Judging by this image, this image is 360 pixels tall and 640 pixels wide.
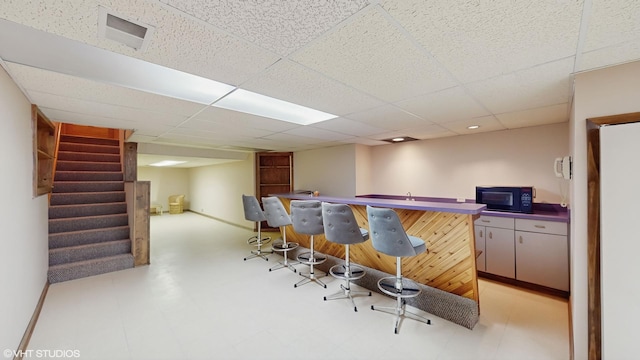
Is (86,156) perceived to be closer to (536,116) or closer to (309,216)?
(309,216)

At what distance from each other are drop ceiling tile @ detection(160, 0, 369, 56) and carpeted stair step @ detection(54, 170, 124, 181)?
5.74 m

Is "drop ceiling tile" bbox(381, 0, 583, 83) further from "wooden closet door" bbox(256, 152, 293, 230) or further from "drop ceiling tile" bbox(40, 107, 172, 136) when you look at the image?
"wooden closet door" bbox(256, 152, 293, 230)

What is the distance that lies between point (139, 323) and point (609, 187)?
12.9 ft

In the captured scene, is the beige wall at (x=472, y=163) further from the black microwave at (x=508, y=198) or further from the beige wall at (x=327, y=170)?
the beige wall at (x=327, y=170)

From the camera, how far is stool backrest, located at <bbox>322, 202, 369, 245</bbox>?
2658mm

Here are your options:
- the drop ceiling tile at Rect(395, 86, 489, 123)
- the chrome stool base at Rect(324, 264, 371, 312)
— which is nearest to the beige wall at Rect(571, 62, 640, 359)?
the drop ceiling tile at Rect(395, 86, 489, 123)

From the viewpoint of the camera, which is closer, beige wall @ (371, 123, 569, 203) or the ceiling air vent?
the ceiling air vent

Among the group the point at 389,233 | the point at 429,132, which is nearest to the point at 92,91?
the point at 389,233

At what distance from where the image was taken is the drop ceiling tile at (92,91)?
1.80 meters

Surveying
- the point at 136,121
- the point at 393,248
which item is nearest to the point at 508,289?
the point at 393,248

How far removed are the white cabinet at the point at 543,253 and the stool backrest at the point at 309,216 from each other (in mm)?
2522

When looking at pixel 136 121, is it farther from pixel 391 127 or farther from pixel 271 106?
pixel 391 127

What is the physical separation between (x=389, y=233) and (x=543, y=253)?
221cm

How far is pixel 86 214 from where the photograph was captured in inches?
177
